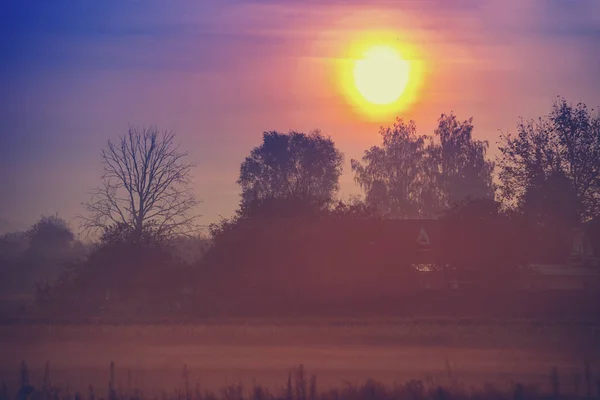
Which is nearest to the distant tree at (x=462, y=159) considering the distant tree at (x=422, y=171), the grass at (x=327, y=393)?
the distant tree at (x=422, y=171)

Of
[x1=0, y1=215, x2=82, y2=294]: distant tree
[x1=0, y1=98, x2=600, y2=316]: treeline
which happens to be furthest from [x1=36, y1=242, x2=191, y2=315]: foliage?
[x1=0, y1=215, x2=82, y2=294]: distant tree

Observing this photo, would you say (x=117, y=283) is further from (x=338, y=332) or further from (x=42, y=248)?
(x=42, y=248)

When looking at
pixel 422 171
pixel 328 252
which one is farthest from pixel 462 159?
pixel 328 252

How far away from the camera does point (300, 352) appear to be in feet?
89.0

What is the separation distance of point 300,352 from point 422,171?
46.6 metres

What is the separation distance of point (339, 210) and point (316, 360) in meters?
19.4

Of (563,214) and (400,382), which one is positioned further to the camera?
(563,214)

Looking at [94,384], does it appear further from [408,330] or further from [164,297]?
[164,297]

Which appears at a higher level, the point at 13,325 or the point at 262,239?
the point at 262,239

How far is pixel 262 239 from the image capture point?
4109 cm

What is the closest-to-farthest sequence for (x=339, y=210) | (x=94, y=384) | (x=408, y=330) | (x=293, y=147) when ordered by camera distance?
(x=94, y=384)
(x=408, y=330)
(x=339, y=210)
(x=293, y=147)

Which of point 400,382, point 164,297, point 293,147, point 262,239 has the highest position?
point 293,147

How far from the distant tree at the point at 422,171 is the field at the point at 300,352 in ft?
124

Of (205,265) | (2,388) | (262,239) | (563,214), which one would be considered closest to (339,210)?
(262,239)
